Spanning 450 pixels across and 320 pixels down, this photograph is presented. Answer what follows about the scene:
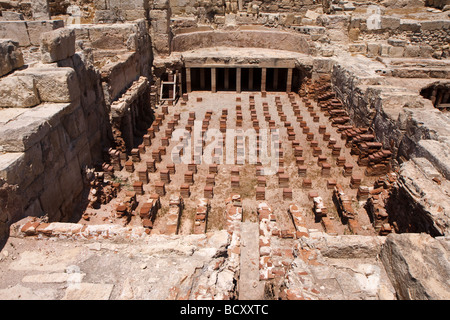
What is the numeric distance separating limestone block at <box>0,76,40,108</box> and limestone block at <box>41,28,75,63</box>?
1.06 metres

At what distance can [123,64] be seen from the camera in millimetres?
11883

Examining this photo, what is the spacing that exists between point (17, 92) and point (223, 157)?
634cm

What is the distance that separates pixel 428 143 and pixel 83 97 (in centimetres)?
869

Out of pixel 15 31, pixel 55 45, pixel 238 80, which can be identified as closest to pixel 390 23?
pixel 238 80

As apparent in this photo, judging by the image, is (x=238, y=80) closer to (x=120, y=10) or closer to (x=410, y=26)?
(x=120, y=10)

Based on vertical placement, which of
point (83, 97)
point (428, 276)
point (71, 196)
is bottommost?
point (71, 196)

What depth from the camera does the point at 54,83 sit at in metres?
7.10

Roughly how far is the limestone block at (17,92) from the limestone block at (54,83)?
15 cm

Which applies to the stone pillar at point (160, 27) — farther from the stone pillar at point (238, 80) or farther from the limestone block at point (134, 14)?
the stone pillar at point (238, 80)

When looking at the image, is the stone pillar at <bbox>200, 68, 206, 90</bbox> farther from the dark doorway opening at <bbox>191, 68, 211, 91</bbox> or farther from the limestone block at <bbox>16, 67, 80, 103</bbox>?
the limestone block at <bbox>16, 67, 80, 103</bbox>

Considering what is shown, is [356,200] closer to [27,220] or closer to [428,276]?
[428,276]

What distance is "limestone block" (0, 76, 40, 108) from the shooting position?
269 inches

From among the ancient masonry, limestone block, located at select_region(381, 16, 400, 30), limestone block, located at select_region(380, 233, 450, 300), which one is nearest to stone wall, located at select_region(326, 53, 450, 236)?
the ancient masonry

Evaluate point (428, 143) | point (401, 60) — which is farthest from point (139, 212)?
point (401, 60)
